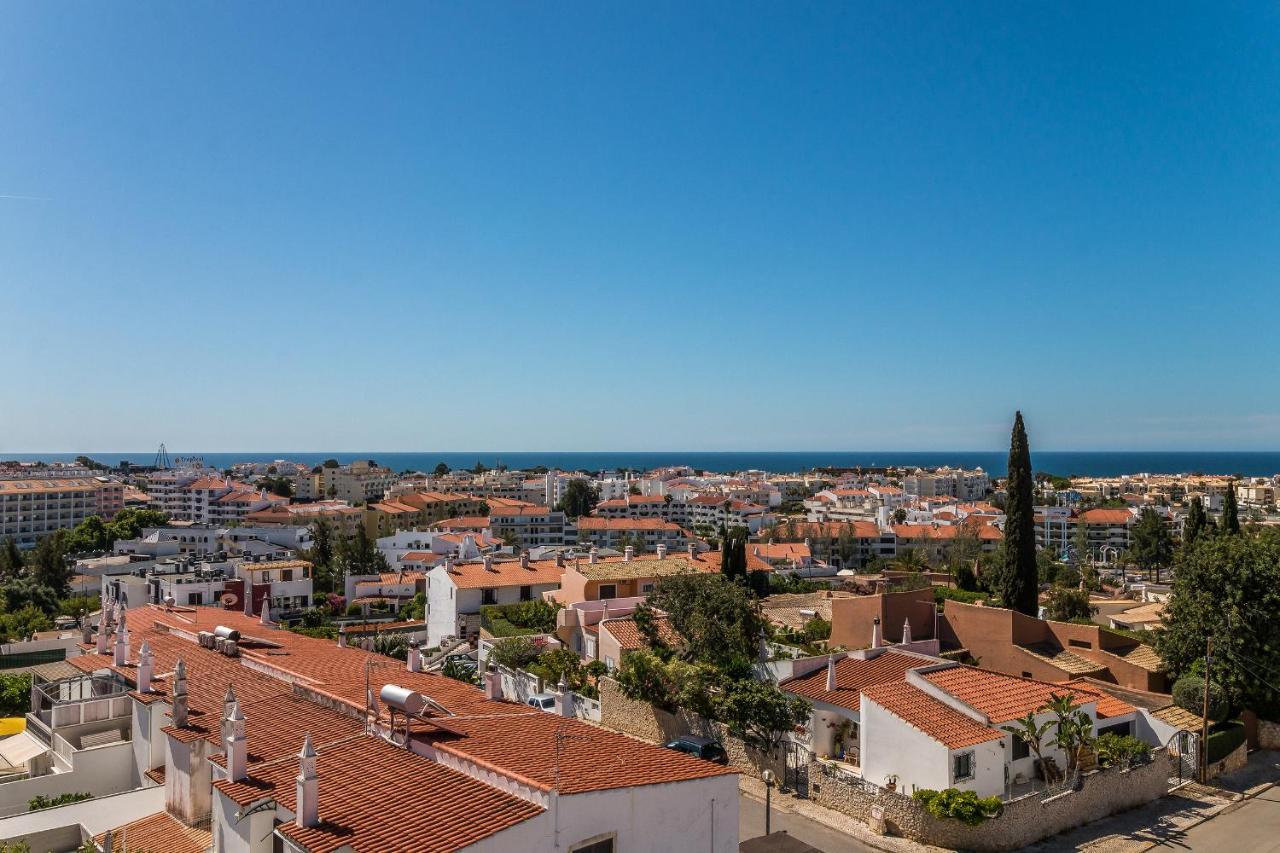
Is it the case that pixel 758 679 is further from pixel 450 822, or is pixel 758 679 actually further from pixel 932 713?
pixel 450 822

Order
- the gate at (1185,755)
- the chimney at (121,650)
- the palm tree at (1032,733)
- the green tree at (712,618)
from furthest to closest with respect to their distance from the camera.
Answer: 1. the green tree at (712,618)
2. the gate at (1185,755)
3. the palm tree at (1032,733)
4. the chimney at (121,650)

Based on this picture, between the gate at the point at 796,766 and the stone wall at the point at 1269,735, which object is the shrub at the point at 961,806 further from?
the stone wall at the point at 1269,735

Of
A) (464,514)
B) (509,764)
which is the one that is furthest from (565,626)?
(464,514)

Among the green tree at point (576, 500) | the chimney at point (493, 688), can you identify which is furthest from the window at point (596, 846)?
the green tree at point (576, 500)

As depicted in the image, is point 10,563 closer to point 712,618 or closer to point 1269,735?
point 712,618

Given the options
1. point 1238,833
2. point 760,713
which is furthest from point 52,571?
point 1238,833

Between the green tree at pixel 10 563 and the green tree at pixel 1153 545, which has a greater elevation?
the green tree at pixel 1153 545

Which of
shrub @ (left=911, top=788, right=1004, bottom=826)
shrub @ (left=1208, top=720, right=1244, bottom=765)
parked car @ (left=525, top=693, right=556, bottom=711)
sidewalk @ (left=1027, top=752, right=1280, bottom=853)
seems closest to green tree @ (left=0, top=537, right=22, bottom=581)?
parked car @ (left=525, top=693, right=556, bottom=711)
